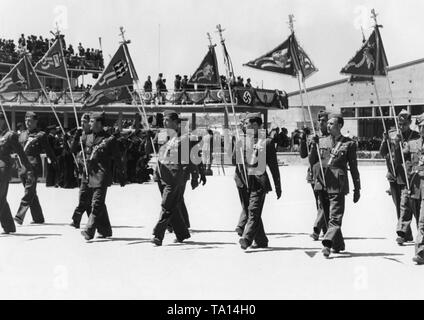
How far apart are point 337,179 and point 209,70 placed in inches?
266

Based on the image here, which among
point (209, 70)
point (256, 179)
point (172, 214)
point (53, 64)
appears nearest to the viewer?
point (256, 179)

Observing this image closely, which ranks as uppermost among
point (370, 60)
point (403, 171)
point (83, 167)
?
point (370, 60)

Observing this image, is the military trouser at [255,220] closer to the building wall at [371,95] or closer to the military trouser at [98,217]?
the military trouser at [98,217]

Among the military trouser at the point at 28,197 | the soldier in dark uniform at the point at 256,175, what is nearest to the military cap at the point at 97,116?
the military trouser at the point at 28,197

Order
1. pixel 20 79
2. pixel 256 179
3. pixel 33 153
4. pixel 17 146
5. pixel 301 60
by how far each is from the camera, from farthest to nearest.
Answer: pixel 20 79 → pixel 33 153 → pixel 301 60 → pixel 17 146 → pixel 256 179

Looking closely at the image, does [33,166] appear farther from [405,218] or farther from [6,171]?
[405,218]

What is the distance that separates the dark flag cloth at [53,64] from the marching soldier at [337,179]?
6.11m

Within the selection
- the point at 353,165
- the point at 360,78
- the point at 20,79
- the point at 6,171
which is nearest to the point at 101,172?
the point at 6,171

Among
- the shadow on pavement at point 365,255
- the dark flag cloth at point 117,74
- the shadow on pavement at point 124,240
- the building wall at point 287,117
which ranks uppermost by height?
the building wall at point 287,117

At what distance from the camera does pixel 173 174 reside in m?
10.1

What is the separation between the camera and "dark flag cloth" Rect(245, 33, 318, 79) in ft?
38.1

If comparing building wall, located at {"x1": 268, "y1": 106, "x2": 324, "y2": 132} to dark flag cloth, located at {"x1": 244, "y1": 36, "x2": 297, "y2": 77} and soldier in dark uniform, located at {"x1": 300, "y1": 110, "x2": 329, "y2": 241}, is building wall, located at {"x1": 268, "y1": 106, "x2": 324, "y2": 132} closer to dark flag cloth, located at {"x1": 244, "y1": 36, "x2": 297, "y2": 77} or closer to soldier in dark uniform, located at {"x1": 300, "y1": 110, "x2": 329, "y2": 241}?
dark flag cloth, located at {"x1": 244, "y1": 36, "x2": 297, "y2": 77}

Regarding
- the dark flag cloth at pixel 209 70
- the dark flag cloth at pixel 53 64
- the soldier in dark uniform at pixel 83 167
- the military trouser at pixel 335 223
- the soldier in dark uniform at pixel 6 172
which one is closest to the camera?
the military trouser at pixel 335 223

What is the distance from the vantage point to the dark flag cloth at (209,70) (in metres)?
15.2
